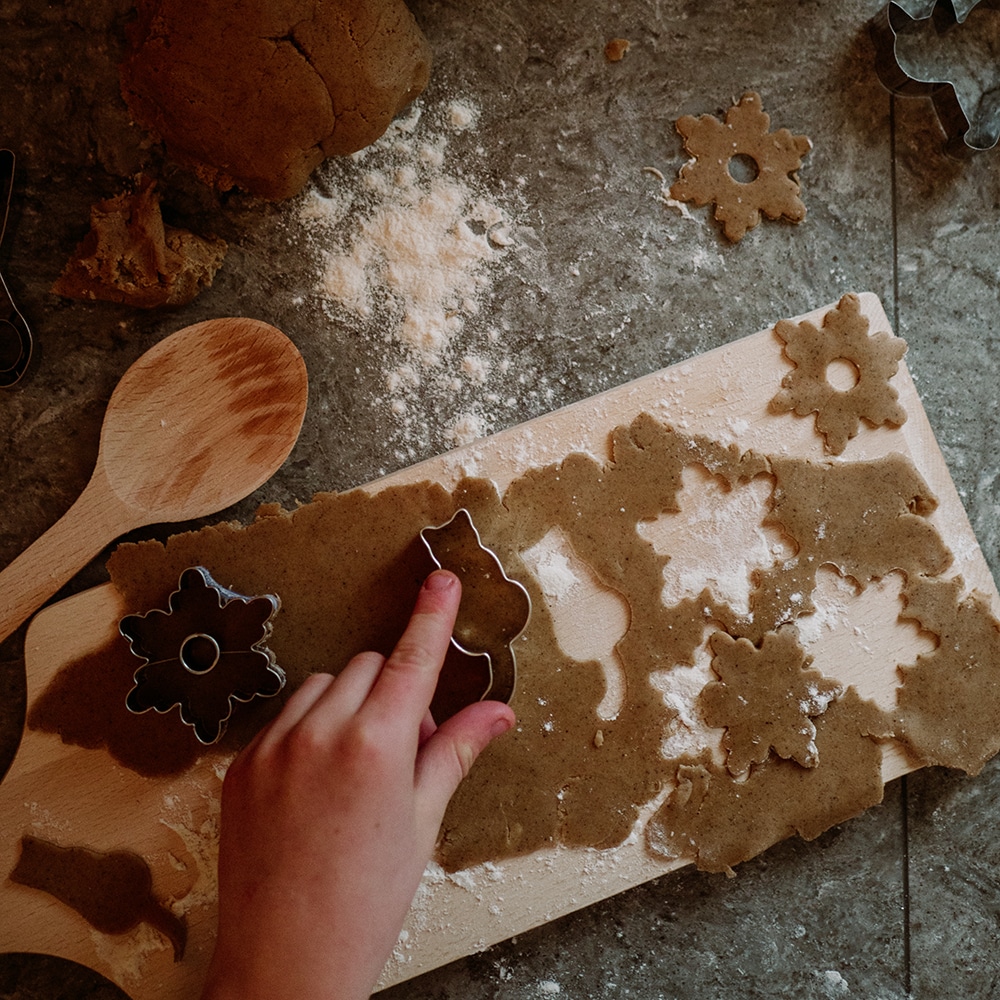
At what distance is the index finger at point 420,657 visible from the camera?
92 cm

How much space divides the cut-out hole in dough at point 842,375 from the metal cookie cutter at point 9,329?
115cm

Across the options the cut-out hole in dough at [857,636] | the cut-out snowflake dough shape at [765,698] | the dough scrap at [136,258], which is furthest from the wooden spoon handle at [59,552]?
the cut-out hole in dough at [857,636]

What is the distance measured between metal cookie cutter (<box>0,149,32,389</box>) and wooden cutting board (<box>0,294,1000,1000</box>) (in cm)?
35

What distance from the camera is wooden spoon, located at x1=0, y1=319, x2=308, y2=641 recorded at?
1090mm

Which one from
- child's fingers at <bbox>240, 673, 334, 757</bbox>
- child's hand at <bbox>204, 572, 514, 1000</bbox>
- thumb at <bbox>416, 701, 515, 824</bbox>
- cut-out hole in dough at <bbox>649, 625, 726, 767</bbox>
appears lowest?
cut-out hole in dough at <bbox>649, 625, 726, 767</bbox>

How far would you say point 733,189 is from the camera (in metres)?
1.22

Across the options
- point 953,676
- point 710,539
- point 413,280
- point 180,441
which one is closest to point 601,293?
point 413,280

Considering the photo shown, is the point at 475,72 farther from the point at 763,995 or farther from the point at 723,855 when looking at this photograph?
the point at 763,995

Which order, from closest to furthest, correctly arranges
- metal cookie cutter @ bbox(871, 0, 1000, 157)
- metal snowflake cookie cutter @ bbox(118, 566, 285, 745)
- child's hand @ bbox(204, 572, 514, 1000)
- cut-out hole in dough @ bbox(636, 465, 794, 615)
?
1. child's hand @ bbox(204, 572, 514, 1000)
2. metal snowflake cookie cutter @ bbox(118, 566, 285, 745)
3. cut-out hole in dough @ bbox(636, 465, 794, 615)
4. metal cookie cutter @ bbox(871, 0, 1000, 157)

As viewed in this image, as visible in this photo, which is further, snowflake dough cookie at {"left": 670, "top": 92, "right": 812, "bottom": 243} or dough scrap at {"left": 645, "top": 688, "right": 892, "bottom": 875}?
snowflake dough cookie at {"left": 670, "top": 92, "right": 812, "bottom": 243}

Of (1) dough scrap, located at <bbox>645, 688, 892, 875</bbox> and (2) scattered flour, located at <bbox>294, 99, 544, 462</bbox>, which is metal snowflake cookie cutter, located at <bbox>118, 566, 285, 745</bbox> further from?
(1) dough scrap, located at <bbox>645, 688, 892, 875</bbox>

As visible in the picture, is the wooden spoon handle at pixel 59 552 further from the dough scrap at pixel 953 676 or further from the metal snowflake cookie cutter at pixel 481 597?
the dough scrap at pixel 953 676

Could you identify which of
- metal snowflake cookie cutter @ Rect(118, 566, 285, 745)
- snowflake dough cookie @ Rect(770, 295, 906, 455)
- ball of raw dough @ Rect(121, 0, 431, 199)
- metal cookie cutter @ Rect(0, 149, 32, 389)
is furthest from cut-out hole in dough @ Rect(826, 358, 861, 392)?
metal cookie cutter @ Rect(0, 149, 32, 389)

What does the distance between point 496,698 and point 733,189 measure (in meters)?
0.84
